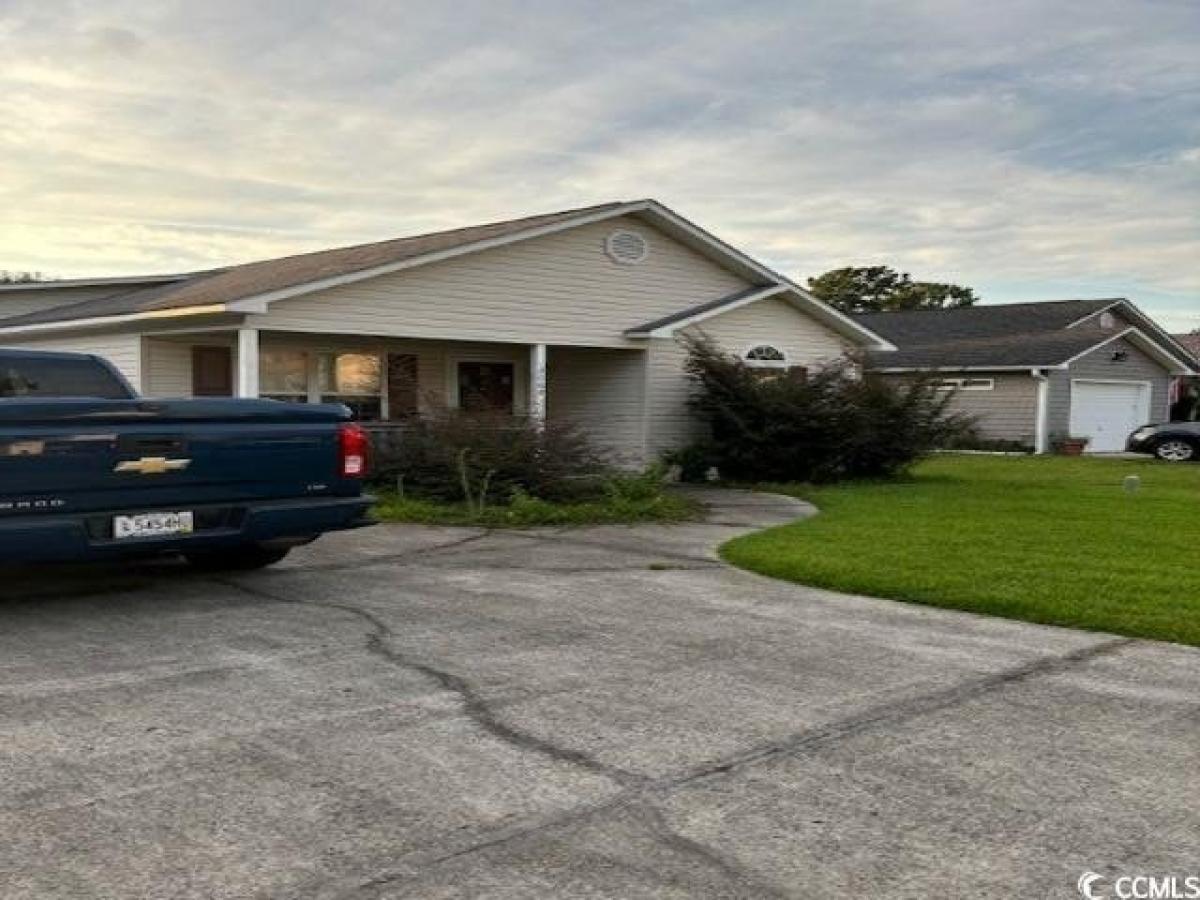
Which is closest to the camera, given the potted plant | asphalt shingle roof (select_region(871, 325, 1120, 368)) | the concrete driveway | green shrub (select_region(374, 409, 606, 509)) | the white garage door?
the concrete driveway

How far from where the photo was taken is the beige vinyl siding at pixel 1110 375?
1148 inches

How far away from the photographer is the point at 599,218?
17188 mm

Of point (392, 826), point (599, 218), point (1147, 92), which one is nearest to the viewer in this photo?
point (392, 826)

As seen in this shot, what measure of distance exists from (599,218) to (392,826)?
14.5m

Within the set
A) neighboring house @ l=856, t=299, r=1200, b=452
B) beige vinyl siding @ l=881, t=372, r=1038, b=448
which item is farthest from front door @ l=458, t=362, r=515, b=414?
beige vinyl siding @ l=881, t=372, r=1038, b=448

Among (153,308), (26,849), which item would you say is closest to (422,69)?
(153,308)

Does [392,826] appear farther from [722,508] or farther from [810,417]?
[810,417]

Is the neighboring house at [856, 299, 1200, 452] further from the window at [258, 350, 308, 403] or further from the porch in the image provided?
the window at [258, 350, 308, 403]

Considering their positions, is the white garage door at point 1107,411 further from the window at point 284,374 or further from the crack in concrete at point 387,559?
the crack in concrete at point 387,559

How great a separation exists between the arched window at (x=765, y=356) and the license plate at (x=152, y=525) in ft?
44.7

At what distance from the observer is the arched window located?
1939 cm

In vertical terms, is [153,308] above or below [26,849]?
above

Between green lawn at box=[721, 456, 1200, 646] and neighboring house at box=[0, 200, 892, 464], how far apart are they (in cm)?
364

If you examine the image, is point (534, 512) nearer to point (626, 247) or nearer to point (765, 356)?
point (626, 247)
